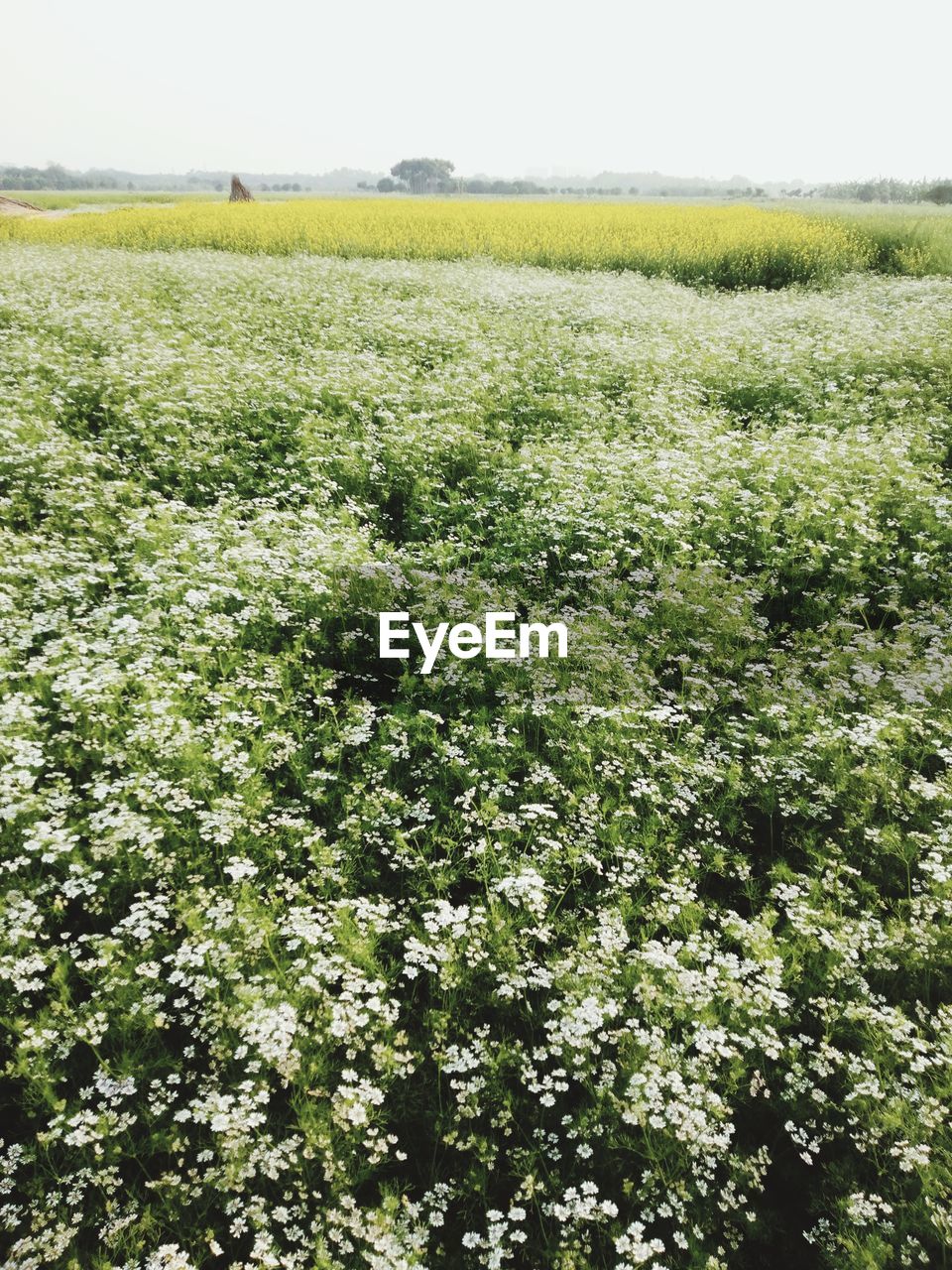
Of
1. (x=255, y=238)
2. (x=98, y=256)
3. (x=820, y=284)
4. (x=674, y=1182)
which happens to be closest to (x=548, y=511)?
(x=674, y=1182)

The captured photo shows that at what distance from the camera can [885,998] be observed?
364cm

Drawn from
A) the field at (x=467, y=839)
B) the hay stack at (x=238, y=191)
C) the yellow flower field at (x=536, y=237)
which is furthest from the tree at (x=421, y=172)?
the field at (x=467, y=839)

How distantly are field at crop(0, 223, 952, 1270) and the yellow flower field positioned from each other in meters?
16.3

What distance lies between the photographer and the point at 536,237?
87.0 feet

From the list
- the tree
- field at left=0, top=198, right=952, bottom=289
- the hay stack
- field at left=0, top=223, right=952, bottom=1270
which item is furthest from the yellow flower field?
the tree

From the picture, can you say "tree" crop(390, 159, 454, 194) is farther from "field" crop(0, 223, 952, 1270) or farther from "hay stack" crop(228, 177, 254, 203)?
"field" crop(0, 223, 952, 1270)

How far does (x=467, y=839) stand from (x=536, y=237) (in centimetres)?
2720

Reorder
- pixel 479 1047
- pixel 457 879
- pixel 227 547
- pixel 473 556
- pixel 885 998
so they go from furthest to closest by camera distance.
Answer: pixel 473 556, pixel 227 547, pixel 457 879, pixel 885 998, pixel 479 1047

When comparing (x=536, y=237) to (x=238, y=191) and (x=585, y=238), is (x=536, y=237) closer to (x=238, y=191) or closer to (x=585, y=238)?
(x=585, y=238)

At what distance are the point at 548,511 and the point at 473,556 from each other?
0.98m

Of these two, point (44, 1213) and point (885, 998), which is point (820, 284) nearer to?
point (885, 998)

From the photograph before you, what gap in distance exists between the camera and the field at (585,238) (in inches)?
914

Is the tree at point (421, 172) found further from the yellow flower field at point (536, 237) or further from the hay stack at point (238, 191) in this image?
the yellow flower field at point (536, 237)

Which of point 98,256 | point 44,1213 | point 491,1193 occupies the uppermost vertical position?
point 98,256
